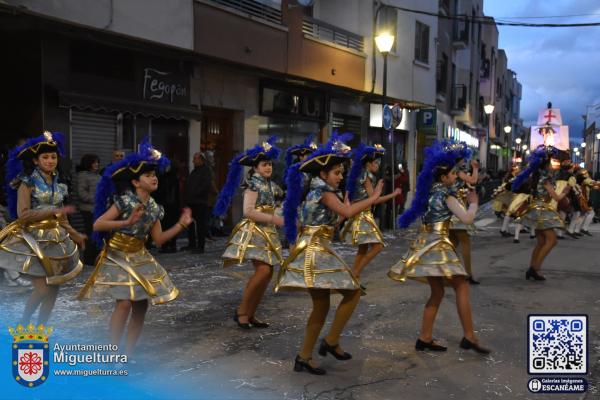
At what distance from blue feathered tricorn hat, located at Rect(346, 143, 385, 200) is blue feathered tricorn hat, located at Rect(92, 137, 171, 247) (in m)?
3.65

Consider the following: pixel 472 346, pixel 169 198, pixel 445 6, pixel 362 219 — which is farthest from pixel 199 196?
pixel 445 6

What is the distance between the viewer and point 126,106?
11.2 metres

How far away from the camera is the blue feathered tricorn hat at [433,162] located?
5.41 metres

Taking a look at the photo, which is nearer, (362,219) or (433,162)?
(433,162)

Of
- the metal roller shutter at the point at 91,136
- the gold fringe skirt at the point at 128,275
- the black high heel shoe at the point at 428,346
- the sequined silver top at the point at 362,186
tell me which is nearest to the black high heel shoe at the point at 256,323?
the black high heel shoe at the point at 428,346

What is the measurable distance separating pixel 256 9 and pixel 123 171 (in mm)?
10869

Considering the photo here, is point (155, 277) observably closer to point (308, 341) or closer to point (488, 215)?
point (308, 341)

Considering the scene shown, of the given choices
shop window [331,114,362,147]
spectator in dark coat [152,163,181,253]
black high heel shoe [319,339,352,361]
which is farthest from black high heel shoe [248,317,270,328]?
shop window [331,114,362,147]

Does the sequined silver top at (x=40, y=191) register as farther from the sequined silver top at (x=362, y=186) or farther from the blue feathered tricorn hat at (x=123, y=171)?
the sequined silver top at (x=362, y=186)

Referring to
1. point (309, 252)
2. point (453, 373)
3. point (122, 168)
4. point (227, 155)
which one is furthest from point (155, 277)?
point (227, 155)

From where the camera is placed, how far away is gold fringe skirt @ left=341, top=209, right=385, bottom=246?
792 cm

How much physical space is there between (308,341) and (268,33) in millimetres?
11149

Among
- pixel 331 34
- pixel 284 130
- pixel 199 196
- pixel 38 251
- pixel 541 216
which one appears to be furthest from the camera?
pixel 331 34

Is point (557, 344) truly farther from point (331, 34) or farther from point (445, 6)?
point (445, 6)
